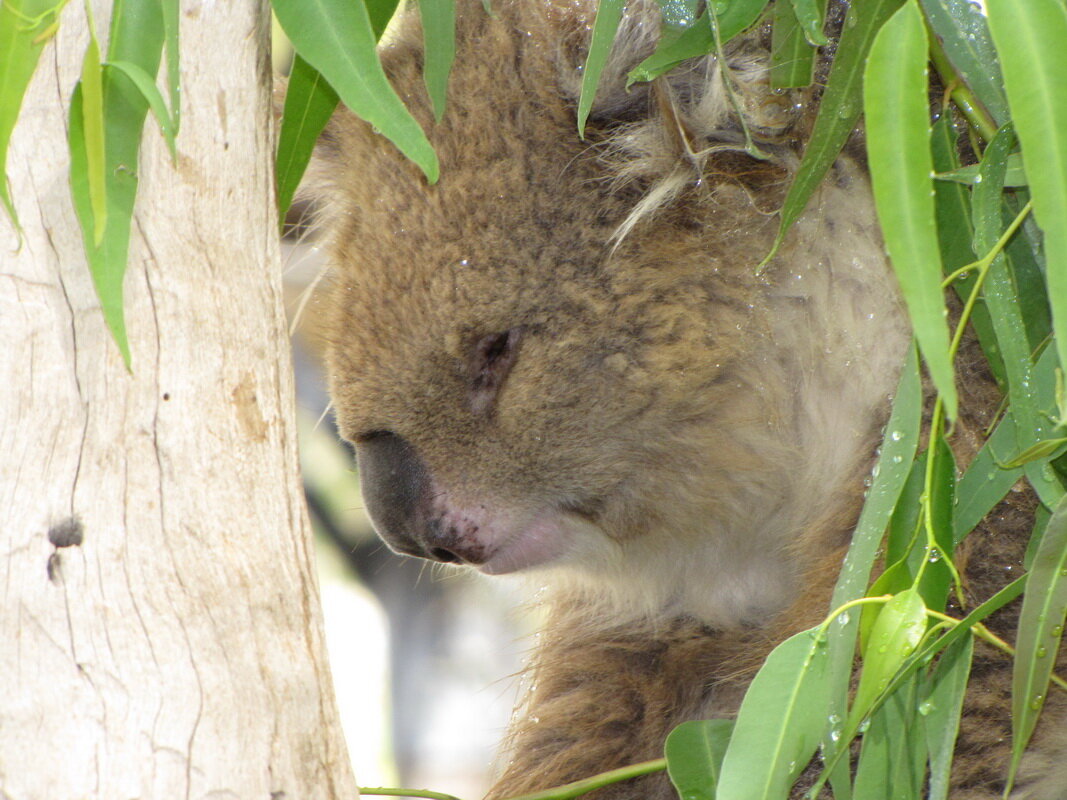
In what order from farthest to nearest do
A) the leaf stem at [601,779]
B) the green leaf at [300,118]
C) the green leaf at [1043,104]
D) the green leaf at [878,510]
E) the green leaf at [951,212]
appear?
the leaf stem at [601,779], the green leaf at [300,118], the green leaf at [951,212], the green leaf at [878,510], the green leaf at [1043,104]

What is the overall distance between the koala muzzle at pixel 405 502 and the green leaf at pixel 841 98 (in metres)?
0.70

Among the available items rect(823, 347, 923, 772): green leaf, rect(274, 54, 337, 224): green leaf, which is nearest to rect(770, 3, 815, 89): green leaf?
rect(823, 347, 923, 772): green leaf

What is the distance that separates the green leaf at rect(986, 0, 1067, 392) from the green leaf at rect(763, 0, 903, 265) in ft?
0.97

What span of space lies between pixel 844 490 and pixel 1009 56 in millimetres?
829

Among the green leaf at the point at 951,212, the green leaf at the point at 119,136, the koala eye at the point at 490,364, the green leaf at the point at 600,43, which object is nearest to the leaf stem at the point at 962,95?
the green leaf at the point at 951,212

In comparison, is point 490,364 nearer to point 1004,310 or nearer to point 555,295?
point 555,295

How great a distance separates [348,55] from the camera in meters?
1.02

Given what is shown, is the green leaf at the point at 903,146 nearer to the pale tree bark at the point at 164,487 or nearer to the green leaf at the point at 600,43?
the green leaf at the point at 600,43

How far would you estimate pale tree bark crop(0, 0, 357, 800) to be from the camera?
96 cm

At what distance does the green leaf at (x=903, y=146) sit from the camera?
0.83 metres

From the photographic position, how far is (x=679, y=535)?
5.98 feet

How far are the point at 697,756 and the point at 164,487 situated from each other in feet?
2.01

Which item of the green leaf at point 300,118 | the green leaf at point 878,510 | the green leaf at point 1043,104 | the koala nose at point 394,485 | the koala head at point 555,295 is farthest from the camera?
the koala nose at point 394,485

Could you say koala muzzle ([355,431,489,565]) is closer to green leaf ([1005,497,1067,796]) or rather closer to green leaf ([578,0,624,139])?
green leaf ([578,0,624,139])
